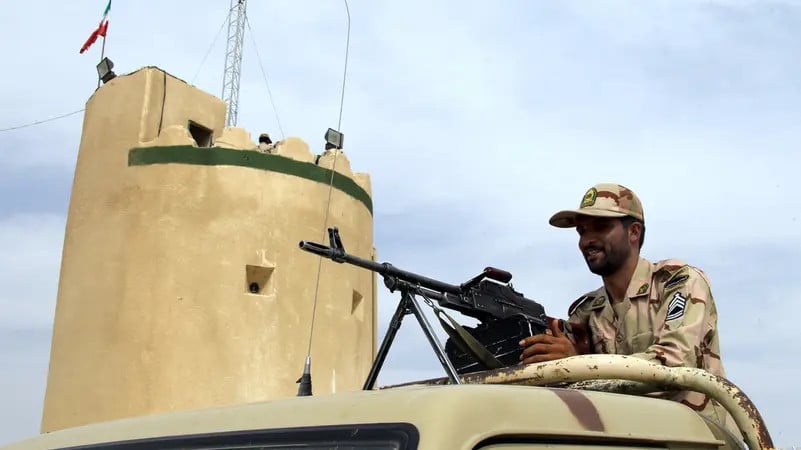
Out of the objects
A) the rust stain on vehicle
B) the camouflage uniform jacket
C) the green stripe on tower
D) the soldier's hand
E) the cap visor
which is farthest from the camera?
the green stripe on tower

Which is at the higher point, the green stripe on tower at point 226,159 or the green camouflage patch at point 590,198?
the green stripe on tower at point 226,159

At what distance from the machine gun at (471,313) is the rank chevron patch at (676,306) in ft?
1.89

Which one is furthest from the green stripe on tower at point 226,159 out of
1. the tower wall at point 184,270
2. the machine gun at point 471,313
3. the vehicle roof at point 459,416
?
the vehicle roof at point 459,416

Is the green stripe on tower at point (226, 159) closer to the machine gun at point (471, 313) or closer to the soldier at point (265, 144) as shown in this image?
the soldier at point (265, 144)

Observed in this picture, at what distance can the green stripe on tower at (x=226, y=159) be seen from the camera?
978 cm

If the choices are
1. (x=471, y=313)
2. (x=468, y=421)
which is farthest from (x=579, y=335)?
(x=468, y=421)

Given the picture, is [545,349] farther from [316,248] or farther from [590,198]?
[316,248]

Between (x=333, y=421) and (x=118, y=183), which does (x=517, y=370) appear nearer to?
(x=333, y=421)

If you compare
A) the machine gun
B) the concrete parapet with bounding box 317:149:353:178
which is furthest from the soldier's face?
the concrete parapet with bounding box 317:149:353:178

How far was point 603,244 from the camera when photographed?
9.52 ft

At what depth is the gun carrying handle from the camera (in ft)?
9.84

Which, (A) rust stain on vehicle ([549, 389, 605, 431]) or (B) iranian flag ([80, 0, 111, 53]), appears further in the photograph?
(B) iranian flag ([80, 0, 111, 53])

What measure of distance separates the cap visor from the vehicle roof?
3.48 ft

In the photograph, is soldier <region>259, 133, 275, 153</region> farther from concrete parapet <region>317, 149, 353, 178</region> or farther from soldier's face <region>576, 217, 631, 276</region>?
soldier's face <region>576, 217, 631, 276</region>
